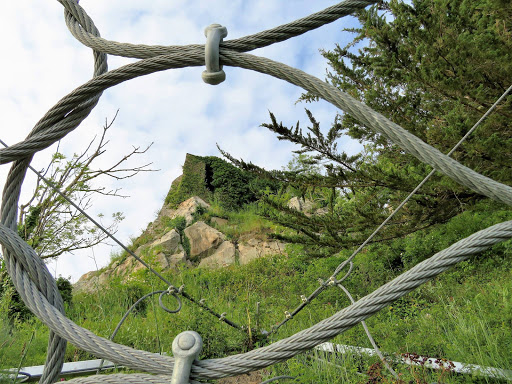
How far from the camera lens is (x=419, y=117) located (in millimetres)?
4195

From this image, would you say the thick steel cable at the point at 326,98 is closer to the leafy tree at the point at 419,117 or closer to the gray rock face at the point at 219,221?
the leafy tree at the point at 419,117

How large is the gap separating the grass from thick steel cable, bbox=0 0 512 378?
0.75 meters

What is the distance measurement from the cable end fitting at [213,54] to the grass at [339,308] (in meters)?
1.10

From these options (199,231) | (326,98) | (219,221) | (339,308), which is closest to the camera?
(326,98)

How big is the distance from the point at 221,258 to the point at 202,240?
25.7 inches

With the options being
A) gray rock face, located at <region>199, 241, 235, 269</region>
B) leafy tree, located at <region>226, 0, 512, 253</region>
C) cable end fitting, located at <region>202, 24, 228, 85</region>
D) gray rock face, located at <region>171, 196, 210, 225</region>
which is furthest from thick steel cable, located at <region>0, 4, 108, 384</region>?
gray rock face, located at <region>171, 196, 210, 225</region>

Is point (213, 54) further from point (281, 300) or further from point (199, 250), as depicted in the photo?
point (199, 250)

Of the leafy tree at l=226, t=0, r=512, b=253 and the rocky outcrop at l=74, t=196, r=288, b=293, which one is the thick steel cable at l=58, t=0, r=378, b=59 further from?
the rocky outcrop at l=74, t=196, r=288, b=293

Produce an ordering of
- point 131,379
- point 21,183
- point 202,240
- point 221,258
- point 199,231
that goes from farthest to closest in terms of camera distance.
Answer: point 199,231 < point 202,240 < point 221,258 < point 21,183 < point 131,379

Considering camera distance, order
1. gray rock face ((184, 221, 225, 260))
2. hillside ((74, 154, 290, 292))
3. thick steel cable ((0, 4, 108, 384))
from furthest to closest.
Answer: gray rock face ((184, 221, 225, 260)) < hillside ((74, 154, 290, 292)) < thick steel cable ((0, 4, 108, 384))

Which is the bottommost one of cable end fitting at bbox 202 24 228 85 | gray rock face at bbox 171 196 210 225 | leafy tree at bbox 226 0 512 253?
cable end fitting at bbox 202 24 228 85

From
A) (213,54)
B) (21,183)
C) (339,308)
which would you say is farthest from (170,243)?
(213,54)

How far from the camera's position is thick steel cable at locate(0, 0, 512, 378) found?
64 centimetres

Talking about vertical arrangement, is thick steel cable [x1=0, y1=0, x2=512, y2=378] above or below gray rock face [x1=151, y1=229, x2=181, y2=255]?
below
